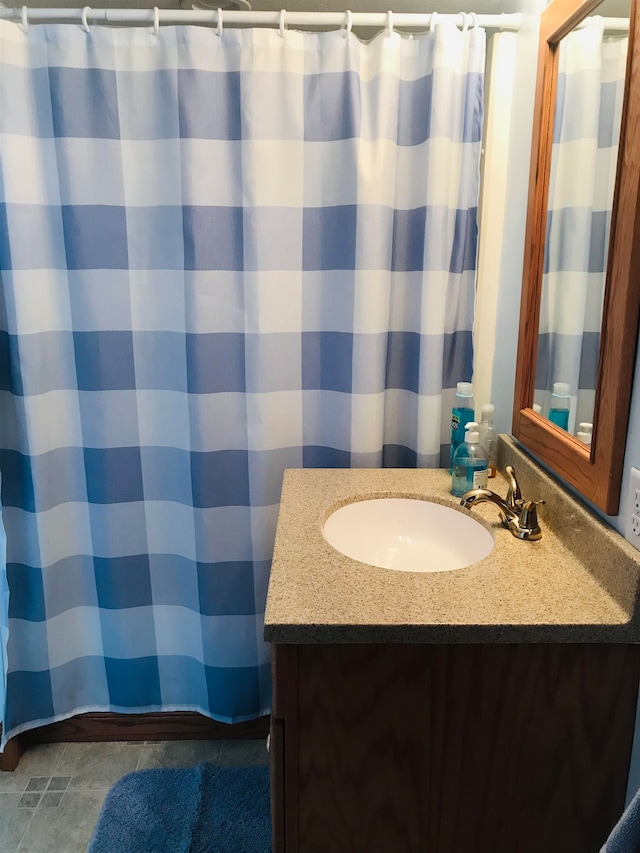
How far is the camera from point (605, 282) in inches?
42.1

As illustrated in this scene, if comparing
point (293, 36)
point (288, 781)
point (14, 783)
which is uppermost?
point (293, 36)

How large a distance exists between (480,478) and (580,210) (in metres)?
0.62

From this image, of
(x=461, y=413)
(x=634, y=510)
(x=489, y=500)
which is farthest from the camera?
(x=461, y=413)

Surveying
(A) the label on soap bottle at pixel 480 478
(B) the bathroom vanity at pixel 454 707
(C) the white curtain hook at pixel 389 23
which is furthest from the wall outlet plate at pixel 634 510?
(C) the white curtain hook at pixel 389 23

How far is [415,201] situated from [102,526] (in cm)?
122

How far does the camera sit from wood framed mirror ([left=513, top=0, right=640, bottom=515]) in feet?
3.24

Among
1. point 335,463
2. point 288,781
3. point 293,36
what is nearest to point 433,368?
point 335,463

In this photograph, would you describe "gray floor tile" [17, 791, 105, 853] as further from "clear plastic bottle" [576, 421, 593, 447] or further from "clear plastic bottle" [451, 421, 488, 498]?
"clear plastic bottle" [576, 421, 593, 447]

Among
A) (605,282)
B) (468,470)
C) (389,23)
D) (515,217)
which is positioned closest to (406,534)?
(468,470)

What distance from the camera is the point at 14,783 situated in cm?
181

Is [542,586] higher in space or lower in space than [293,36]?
lower

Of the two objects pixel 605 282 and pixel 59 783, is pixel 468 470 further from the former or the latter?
pixel 59 783

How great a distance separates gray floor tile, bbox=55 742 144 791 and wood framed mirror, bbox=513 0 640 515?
1.47 m

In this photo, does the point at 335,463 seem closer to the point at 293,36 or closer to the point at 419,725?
the point at 419,725
